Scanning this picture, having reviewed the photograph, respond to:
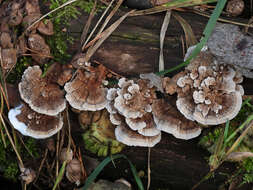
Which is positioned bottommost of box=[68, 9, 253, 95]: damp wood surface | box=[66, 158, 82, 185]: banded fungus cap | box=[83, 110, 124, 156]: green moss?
box=[66, 158, 82, 185]: banded fungus cap

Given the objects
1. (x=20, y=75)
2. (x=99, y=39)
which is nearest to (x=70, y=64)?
(x=99, y=39)

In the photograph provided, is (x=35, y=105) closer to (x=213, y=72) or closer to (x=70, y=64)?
(x=70, y=64)

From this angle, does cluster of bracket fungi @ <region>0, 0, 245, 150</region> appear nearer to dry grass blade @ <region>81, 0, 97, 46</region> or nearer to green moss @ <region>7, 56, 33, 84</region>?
green moss @ <region>7, 56, 33, 84</region>

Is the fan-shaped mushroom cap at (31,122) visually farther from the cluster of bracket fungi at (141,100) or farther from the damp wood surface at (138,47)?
the damp wood surface at (138,47)

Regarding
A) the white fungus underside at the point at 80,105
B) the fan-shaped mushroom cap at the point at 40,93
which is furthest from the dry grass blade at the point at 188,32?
the fan-shaped mushroom cap at the point at 40,93

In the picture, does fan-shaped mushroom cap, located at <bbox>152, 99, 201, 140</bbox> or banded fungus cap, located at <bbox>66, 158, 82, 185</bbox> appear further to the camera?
banded fungus cap, located at <bbox>66, 158, 82, 185</bbox>

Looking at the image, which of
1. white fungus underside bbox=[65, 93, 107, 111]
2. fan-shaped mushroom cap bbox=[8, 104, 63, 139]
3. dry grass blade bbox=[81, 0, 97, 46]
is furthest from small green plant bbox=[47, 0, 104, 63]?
fan-shaped mushroom cap bbox=[8, 104, 63, 139]

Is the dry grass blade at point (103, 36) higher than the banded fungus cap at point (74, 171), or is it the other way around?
the dry grass blade at point (103, 36)
